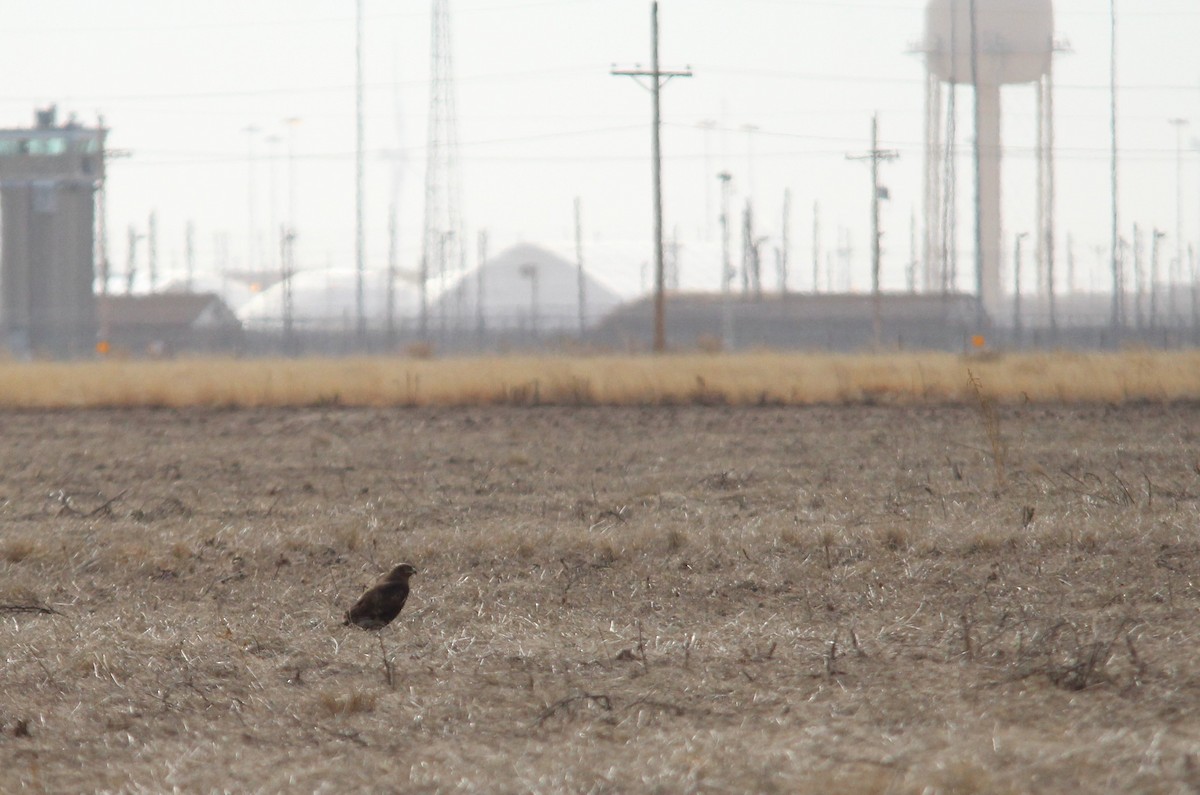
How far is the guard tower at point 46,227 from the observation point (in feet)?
173

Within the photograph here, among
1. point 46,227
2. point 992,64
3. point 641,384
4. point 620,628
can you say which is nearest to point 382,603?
point 620,628

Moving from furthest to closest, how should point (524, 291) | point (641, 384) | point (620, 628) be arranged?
point (524, 291) < point (641, 384) < point (620, 628)

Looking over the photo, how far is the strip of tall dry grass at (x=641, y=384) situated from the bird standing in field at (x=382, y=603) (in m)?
11.0

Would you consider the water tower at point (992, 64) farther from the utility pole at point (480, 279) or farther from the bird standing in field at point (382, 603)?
the bird standing in field at point (382, 603)

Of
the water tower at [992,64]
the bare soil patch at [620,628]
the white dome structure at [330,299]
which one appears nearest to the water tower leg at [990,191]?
the water tower at [992,64]

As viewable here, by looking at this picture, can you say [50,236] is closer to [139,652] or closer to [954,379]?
[954,379]

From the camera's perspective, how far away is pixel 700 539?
7.68 meters

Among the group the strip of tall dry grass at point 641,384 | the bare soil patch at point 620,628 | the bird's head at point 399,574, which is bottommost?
the bare soil patch at point 620,628

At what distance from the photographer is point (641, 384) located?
19.5m

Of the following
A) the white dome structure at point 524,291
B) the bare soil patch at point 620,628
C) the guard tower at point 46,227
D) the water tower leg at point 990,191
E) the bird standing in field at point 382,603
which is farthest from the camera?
the white dome structure at point 524,291

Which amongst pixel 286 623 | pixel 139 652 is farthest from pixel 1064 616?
pixel 139 652

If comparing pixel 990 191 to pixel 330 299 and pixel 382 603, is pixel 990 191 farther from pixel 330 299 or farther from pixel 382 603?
pixel 382 603

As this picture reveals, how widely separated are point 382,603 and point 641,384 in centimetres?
1365

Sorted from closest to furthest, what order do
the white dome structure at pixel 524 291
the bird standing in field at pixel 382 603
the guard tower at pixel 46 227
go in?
the bird standing in field at pixel 382 603, the guard tower at pixel 46 227, the white dome structure at pixel 524 291
